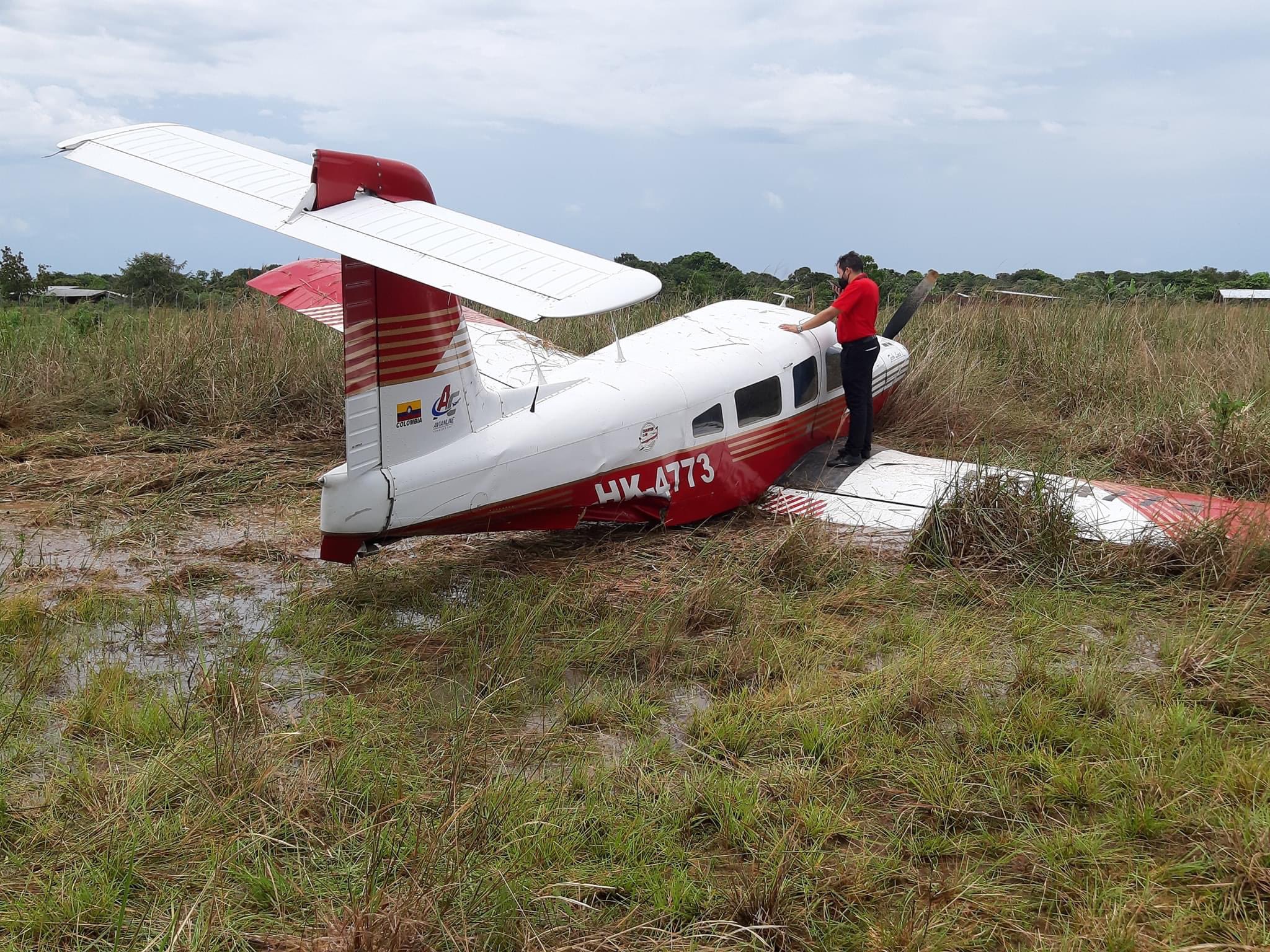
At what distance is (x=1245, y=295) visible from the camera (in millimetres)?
22312

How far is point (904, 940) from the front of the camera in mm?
2973

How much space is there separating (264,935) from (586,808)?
3.97ft

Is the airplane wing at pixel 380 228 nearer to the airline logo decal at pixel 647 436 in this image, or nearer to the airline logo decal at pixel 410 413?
the airline logo decal at pixel 410 413

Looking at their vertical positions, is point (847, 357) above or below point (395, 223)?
below

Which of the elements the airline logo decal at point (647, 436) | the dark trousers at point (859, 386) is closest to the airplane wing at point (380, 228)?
the airline logo decal at point (647, 436)

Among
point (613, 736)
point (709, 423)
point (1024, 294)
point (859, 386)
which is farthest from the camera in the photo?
point (1024, 294)

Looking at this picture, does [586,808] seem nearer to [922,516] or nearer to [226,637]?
[226,637]

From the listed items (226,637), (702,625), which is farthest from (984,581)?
(226,637)

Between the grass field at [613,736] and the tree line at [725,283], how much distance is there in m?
6.54

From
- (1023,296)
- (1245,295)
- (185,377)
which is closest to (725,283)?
(1023,296)

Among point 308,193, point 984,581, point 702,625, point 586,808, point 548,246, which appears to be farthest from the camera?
point 984,581

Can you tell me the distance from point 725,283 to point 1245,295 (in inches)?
562

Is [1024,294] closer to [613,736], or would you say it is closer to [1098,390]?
[1098,390]

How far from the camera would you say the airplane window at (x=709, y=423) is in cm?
737
